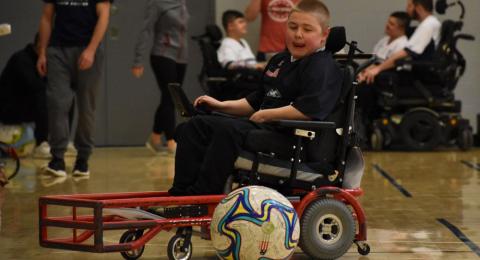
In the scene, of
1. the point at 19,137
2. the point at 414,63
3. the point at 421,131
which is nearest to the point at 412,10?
the point at 414,63

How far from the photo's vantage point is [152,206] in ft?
12.9

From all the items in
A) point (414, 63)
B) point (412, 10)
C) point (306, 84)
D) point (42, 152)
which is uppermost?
point (412, 10)

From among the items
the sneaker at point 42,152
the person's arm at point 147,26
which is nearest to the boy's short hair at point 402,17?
the person's arm at point 147,26

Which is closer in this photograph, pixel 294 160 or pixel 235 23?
pixel 294 160

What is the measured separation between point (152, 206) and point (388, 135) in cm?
599

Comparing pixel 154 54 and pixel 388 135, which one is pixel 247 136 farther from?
pixel 388 135

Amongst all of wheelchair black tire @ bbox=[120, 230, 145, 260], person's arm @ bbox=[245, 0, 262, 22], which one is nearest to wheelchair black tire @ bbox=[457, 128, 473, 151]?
person's arm @ bbox=[245, 0, 262, 22]

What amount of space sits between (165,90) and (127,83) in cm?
177

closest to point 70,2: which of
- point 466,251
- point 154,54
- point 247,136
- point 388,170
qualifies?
point 154,54

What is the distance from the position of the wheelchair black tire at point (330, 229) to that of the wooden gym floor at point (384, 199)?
14cm

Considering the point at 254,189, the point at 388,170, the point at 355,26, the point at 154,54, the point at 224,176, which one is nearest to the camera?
the point at 254,189

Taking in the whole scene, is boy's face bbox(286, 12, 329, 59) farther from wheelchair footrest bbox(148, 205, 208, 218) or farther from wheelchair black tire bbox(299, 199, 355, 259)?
wheelchair footrest bbox(148, 205, 208, 218)

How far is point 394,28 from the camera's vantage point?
9773 mm

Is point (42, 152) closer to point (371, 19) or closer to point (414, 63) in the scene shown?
point (414, 63)
